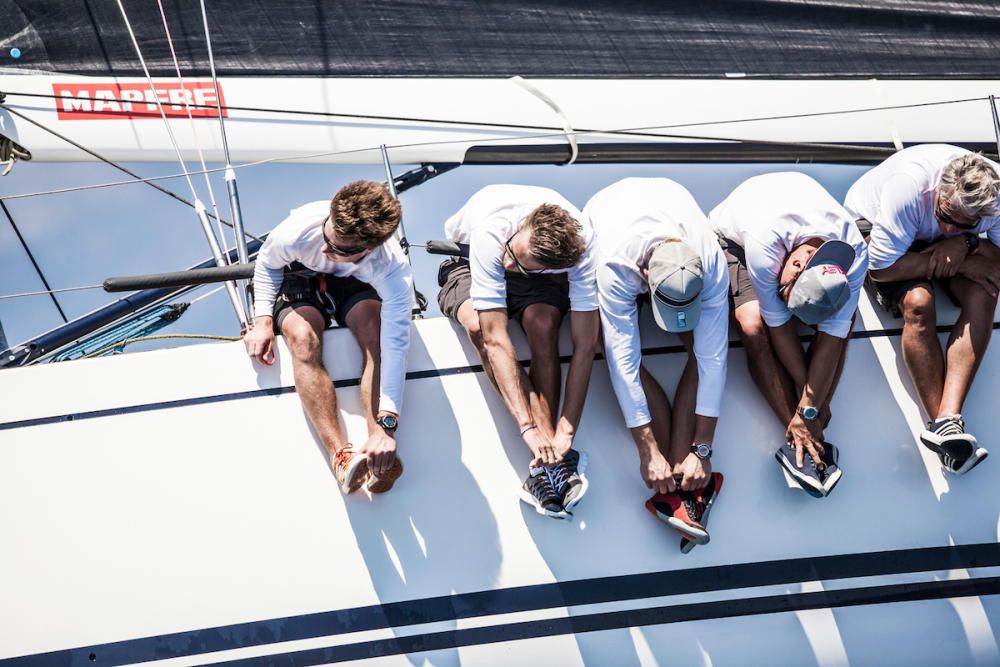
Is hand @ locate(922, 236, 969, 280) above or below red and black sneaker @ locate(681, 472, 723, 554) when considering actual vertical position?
above

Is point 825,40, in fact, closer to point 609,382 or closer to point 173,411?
point 609,382

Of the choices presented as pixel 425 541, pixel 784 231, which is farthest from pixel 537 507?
pixel 784 231

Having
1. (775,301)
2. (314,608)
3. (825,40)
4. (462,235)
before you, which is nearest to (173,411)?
(314,608)

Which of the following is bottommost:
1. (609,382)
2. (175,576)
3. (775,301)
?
(175,576)

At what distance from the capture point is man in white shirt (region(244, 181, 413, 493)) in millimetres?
2066

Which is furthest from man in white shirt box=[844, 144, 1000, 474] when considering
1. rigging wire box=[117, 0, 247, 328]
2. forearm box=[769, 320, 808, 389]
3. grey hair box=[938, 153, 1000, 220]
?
rigging wire box=[117, 0, 247, 328]

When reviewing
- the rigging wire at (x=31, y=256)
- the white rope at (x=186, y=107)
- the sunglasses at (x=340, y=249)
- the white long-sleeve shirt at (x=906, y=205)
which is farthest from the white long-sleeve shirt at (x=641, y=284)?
the rigging wire at (x=31, y=256)

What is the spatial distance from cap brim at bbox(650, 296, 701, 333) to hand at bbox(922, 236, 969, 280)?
0.71 metres

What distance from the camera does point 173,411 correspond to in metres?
2.22

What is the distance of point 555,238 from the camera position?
6.34 feet

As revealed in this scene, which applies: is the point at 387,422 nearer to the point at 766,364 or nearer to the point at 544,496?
the point at 544,496

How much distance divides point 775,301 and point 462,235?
81cm

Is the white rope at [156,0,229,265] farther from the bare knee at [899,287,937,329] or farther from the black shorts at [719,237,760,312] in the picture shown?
the bare knee at [899,287,937,329]

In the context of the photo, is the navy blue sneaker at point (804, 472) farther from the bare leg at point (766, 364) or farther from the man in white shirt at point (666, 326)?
the man in white shirt at point (666, 326)
